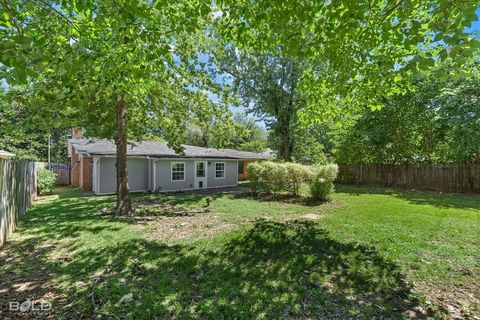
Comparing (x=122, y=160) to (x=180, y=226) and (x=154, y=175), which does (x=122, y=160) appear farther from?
(x=154, y=175)

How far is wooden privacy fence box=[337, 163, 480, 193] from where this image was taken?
569 inches

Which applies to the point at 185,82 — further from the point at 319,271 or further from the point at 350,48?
the point at 319,271

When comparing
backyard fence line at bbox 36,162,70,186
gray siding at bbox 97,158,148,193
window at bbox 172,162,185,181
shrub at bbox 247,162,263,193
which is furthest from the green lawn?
backyard fence line at bbox 36,162,70,186

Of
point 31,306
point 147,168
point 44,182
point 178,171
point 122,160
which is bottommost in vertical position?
point 31,306

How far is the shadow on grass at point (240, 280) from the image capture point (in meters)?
3.38

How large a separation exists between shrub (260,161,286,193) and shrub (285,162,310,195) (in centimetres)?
19

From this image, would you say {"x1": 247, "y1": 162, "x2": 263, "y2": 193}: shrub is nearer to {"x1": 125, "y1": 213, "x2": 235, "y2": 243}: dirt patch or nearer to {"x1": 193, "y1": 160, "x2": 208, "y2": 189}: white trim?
{"x1": 125, "y1": 213, "x2": 235, "y2": 243}: dirt patch

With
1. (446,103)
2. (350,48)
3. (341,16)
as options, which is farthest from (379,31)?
(446,103)

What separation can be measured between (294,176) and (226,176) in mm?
8436

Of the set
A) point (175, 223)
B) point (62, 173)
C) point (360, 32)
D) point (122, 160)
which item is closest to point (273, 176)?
point (175, 223)

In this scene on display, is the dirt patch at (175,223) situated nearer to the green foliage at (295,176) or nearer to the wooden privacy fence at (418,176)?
the green foliage at (295,176)

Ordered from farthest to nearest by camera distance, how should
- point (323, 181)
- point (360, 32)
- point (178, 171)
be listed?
point (178, 171)
point (323, 181)
point (360, 32)

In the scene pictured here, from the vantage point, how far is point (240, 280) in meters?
4.18

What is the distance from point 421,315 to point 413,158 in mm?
16362
